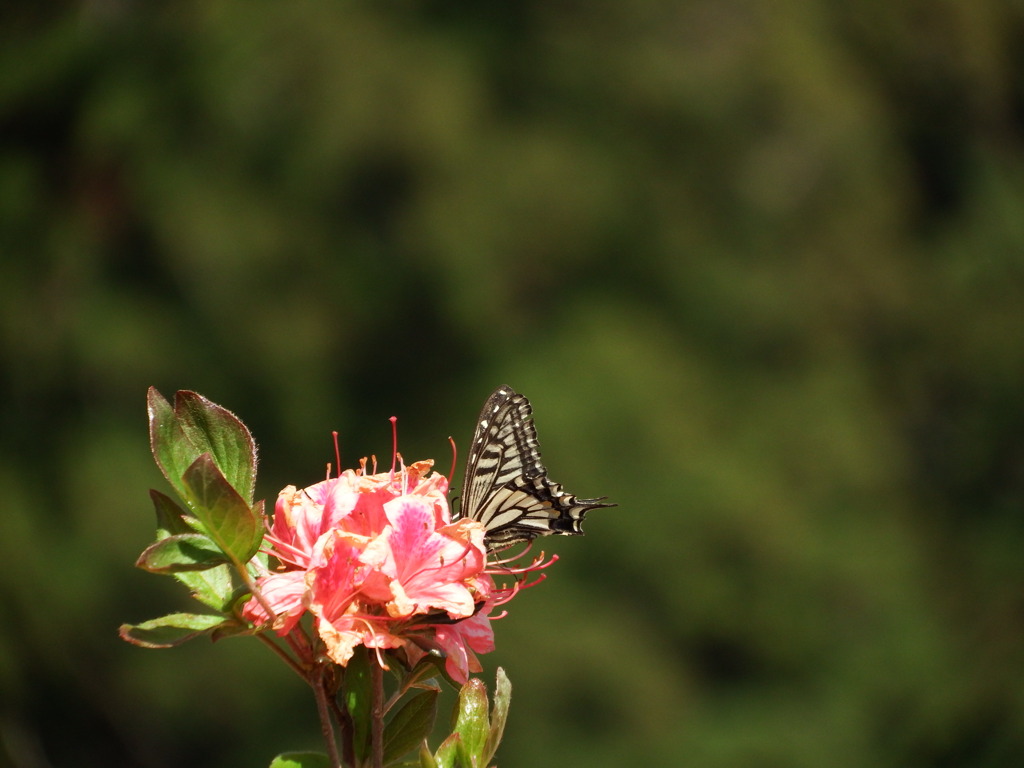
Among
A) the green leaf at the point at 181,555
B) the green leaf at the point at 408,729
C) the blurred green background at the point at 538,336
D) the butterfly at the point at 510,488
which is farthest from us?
the blurred green background at the point at 538,336

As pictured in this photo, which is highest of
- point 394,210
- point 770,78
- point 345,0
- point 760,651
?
point 345,0

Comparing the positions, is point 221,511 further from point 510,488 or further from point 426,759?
point 510,488

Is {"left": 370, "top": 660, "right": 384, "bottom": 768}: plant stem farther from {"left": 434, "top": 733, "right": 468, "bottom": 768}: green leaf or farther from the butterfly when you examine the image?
the butterfly

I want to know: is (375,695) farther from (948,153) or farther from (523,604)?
(948,153)

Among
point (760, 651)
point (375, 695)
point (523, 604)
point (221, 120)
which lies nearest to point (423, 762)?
point (375, 695)

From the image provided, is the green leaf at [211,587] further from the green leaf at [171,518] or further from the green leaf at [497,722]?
the green leaf at [497,722]

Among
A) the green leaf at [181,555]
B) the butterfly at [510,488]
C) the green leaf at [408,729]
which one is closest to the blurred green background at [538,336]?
the butterfly at [510,488]

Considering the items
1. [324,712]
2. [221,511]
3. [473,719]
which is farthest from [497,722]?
[221,511]
